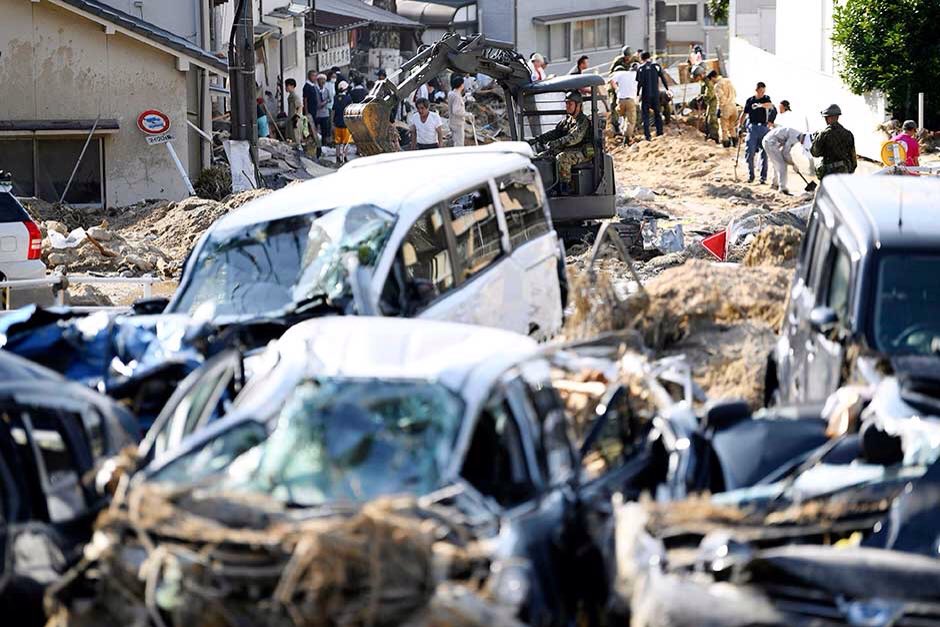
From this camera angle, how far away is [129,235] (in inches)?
907

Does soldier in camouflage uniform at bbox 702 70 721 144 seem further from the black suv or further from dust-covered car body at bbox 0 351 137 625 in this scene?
dust-covered car body at bbox 0 351 137 625

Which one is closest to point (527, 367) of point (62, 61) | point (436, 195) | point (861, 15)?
point (436, 195)

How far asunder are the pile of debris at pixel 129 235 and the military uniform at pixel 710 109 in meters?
14.5

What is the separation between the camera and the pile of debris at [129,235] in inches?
772

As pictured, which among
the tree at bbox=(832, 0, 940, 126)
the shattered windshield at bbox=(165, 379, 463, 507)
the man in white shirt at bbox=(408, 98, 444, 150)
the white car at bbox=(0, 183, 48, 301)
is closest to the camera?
the shattered windshield at bbox=(165, 379, 463, 507)

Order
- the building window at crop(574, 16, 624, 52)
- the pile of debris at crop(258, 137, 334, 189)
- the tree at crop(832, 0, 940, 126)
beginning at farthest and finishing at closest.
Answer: the building window at crop(574, 16, 624, 52)
the pile of debris at crop(258, 137, 334, 189)
the tree at crop(832, 0, 940, 126)

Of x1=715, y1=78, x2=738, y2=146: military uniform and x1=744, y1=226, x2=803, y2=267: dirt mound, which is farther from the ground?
x1=715, y1=78, x2=738, y2=146: military uniform

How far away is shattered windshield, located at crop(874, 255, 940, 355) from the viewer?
7.99 meters

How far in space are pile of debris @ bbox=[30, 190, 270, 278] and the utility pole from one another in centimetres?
197

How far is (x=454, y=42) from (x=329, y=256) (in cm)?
1295

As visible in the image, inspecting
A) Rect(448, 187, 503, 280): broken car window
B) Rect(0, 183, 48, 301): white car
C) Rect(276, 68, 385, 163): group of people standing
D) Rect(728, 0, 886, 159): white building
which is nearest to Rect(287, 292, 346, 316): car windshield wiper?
Rect(448, 187, 503, 280): broken car window

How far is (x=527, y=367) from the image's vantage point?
6902mm

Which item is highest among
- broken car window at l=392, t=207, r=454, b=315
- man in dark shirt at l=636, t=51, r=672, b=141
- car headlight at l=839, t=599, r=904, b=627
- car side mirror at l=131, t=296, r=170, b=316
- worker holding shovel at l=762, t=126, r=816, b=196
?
man in dark shirt at l=636, t=51, r=672, b=141

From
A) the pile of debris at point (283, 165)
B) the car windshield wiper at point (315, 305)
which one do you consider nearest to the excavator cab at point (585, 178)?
the pile of debris at point (283, 165)
